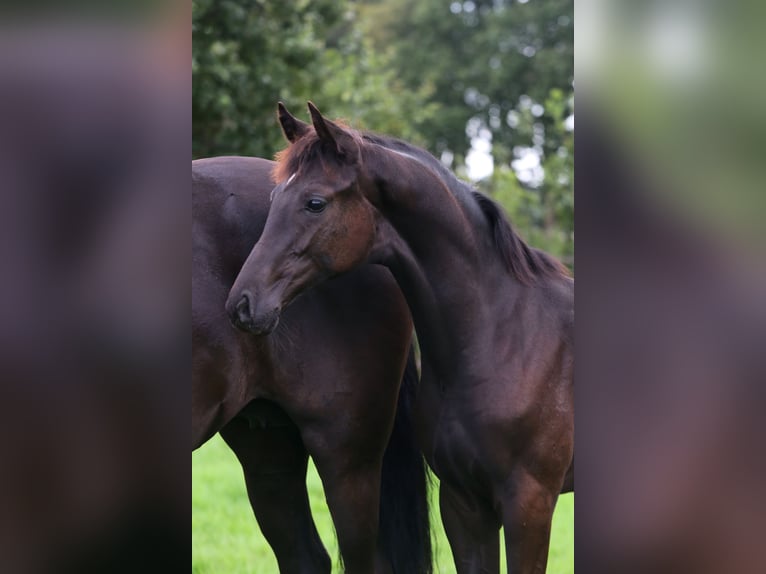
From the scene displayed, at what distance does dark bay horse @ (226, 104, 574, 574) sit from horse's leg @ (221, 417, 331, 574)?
826 millimetres

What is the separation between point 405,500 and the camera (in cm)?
372

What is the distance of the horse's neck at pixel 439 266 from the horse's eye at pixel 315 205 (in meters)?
0.22

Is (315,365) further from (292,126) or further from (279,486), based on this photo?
(292,126)

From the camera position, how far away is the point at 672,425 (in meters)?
1.07

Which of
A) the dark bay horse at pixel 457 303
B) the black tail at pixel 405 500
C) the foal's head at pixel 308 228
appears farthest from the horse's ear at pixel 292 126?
the black tail at pixel 405 500

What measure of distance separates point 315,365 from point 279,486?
71 cm

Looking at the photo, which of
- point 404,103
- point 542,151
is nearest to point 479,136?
point 542,151

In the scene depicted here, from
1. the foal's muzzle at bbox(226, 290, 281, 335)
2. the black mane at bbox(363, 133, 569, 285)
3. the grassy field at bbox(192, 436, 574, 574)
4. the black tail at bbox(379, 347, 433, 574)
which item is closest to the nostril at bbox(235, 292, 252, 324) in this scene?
the foal's muzzle at bbox(226, 290, 281, 335)

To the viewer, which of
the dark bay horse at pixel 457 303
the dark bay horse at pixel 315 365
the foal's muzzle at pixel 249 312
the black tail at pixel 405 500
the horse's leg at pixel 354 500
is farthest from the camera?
the black tail at pixel 405 500

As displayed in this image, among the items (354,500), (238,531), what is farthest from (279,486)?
(238,531)

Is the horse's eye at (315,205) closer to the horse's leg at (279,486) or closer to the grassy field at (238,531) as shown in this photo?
the horse's leg at (279,486)

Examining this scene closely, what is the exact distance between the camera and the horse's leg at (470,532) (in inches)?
120

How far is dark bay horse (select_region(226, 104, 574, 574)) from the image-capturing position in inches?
108

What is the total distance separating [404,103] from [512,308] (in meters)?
14.9
